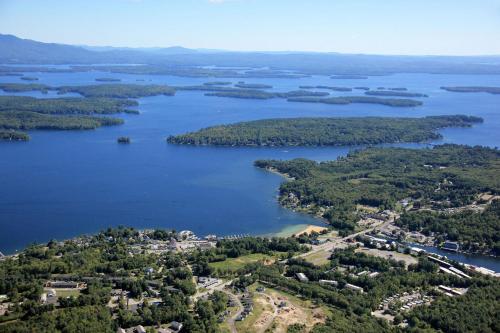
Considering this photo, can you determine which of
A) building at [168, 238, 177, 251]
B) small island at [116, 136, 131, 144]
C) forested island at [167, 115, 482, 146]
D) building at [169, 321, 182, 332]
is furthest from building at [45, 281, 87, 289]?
forested island at [167, 115, 482, 146]

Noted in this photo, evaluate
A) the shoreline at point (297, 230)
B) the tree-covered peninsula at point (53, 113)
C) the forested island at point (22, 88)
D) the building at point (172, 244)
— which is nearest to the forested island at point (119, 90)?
the forested island at point (22, 88)

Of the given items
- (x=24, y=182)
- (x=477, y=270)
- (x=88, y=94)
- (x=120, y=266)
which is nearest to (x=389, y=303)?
(x=477, y=270)

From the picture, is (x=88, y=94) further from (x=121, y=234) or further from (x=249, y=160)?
(x=121, y=234)

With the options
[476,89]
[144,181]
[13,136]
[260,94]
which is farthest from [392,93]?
[144,181]

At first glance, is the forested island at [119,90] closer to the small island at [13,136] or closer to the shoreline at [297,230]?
the small island at [13,136]

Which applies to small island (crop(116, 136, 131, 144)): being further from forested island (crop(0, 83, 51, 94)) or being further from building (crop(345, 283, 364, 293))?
forested island (crop(0, 83, 51, 94))

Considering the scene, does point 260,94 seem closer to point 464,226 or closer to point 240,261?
point 464,226
